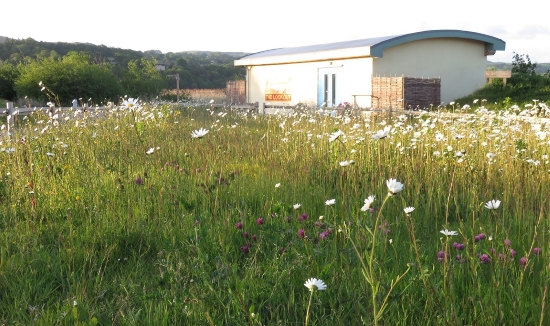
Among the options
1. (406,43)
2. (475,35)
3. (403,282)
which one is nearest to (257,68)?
(406,43)

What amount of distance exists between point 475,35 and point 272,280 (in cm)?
2136

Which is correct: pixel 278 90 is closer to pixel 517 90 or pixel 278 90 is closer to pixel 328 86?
pixel 328 86

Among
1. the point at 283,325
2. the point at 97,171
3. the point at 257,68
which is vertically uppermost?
the point at 257,68

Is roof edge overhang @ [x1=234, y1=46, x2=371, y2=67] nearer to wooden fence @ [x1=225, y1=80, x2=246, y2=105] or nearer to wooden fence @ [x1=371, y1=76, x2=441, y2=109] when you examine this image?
wooden fence @ [x1=371, y1=76, x2=441, y2=109]

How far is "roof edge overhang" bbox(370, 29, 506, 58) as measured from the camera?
19202 mm

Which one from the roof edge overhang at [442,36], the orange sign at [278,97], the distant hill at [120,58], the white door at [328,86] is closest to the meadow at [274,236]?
the roof edge overhang at [442,36]

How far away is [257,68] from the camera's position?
26.0 meters

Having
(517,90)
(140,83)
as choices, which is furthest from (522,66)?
(140,83)

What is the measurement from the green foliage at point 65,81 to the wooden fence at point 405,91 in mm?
10679

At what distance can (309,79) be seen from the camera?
22.6 meters

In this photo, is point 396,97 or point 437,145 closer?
point 437,145

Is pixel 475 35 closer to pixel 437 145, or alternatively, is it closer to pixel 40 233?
pixel 437 145

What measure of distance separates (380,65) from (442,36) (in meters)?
3.11

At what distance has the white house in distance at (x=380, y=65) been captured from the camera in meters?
19.9
